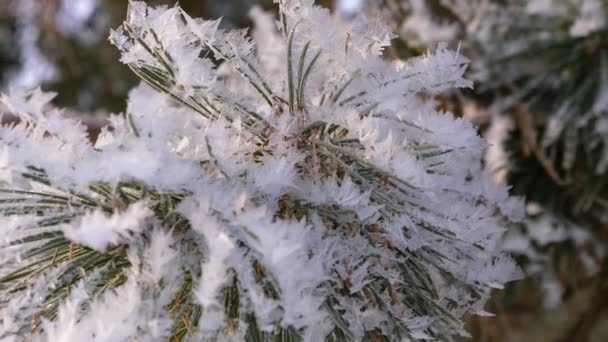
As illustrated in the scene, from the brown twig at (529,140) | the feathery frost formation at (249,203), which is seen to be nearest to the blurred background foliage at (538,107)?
the brown twig at (529,140)

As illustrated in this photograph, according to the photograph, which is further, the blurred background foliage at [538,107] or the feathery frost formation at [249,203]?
the blurred background foliage at [538,107]

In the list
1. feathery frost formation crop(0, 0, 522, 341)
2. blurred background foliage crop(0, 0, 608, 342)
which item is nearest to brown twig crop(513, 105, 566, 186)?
blurred background foliage crop(0, 0, 608, 342)

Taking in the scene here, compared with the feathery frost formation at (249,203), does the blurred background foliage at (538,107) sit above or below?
below

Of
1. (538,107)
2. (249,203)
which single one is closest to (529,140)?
(538,107)

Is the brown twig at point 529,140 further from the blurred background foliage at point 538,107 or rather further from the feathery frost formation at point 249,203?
the feathery frost formation at point 249,203

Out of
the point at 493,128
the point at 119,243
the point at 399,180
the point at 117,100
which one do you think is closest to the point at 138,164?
the point at 119,243

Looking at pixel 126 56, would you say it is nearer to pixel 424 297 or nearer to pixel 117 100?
pixel 424 297

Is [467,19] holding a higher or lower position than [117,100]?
higher

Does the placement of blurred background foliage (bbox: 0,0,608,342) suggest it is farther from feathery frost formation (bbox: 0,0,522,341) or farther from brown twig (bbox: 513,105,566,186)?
feathery frost formation (bbox: 0,0,522,341)
